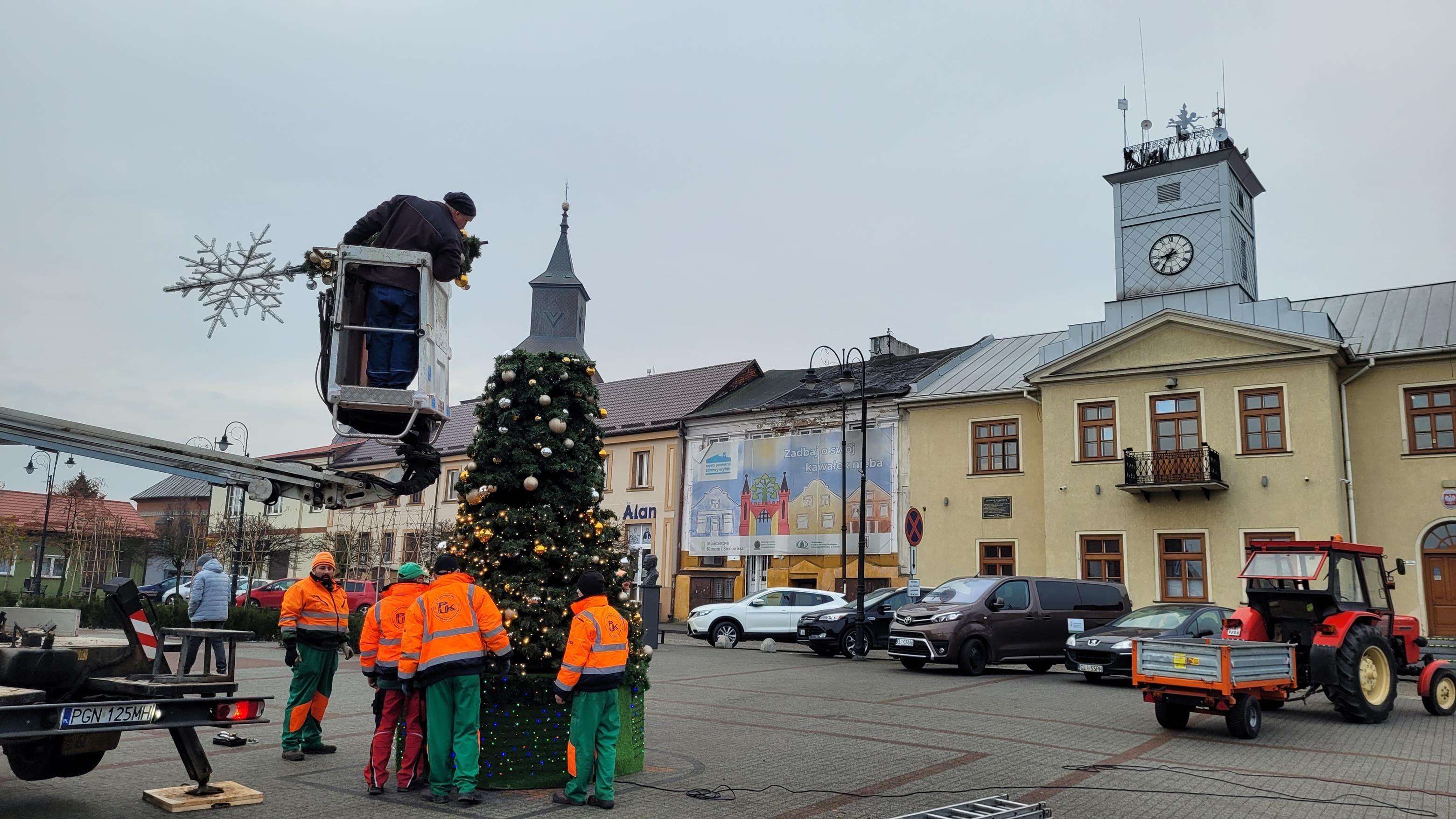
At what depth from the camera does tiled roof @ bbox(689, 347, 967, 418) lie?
34375 millimetres

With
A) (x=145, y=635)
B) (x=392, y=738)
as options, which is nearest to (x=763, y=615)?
(x=392, y=738)

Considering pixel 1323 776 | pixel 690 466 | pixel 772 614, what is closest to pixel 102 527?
pixel 690 466

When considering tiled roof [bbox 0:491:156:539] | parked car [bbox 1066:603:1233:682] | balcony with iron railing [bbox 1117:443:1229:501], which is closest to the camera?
parked car [bbox 1066:603:1233:682]

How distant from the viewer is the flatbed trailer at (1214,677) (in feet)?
35.8

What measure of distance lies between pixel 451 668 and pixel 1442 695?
512 inches

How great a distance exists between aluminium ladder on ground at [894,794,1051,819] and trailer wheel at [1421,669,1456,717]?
9.82 metres

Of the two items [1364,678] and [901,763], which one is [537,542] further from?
[1364,678]

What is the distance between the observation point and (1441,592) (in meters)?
24.8

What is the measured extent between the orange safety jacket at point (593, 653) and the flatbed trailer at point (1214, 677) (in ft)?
22.0

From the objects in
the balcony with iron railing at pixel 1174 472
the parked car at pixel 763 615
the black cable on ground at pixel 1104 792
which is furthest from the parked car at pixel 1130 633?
the balcony with iron railing at pixel 1174 472

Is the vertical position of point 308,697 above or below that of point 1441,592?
below

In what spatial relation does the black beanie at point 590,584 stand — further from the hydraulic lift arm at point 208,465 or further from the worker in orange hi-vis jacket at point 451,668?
the hydraulic lift arm at point 208,465

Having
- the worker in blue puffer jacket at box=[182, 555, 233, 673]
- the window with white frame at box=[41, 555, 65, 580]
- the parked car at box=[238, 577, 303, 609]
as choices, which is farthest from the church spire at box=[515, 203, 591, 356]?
the window with white frame at box=[41, 555, 65, 580]

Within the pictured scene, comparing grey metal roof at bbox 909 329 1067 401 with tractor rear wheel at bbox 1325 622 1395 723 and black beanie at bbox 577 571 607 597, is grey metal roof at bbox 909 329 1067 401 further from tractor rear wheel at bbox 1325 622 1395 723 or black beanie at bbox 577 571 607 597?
black beanie at bbox 577 571 607 597
